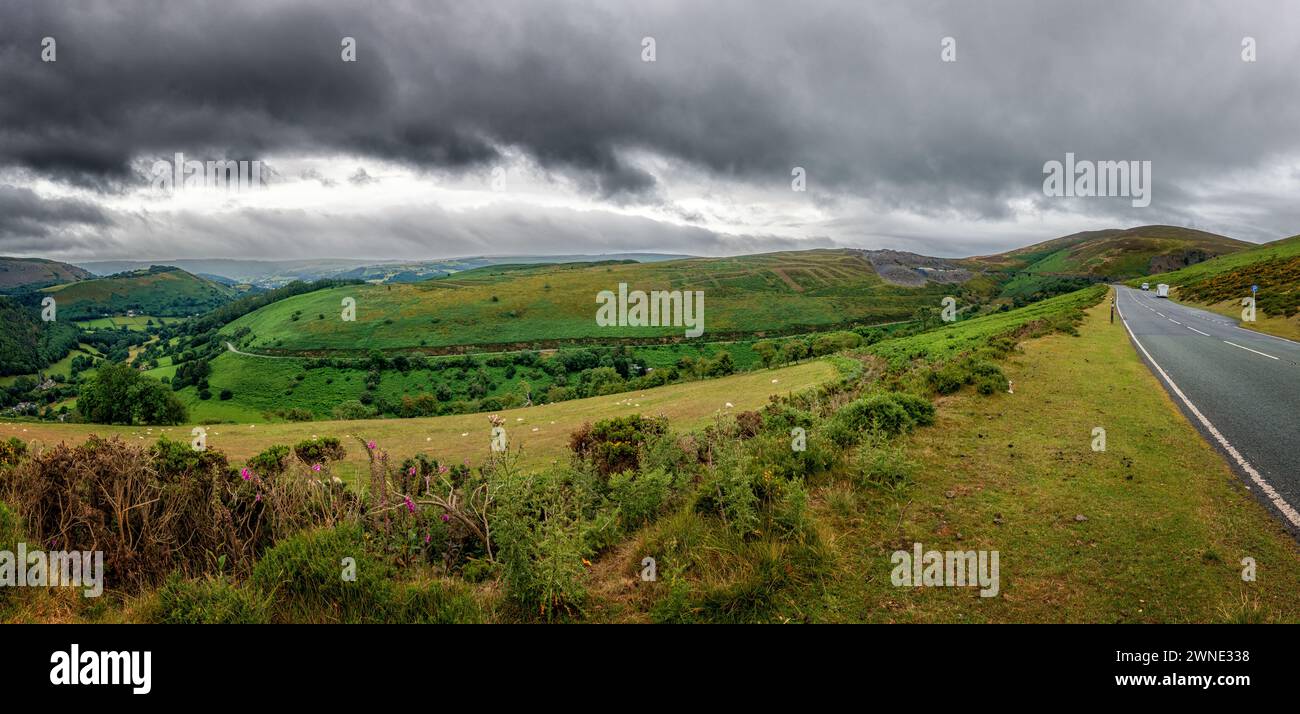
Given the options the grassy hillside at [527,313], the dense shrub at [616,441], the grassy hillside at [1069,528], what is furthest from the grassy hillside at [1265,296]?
the grassy hillside at [527,313]

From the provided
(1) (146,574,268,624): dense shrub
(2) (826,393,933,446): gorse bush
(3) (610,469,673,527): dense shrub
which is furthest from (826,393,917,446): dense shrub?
(1) (146,574,268,624): dense shrub

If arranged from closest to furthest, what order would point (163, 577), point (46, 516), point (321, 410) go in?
point (163, 577) → point (46, 516) → point (321, 410)

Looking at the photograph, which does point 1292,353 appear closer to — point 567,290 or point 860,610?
point 860,610

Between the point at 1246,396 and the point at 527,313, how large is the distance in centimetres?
15723

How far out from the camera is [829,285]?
197 m

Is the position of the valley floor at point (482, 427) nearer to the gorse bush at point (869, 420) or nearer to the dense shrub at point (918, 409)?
the dense shrub at point (918, 409)

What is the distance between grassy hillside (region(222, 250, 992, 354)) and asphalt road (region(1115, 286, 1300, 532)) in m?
120

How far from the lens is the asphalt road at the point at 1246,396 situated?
26.8 ft

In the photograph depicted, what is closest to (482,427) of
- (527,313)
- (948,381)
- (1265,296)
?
(948,381)

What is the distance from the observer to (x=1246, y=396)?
520 inches

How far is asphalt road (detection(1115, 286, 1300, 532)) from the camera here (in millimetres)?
8172

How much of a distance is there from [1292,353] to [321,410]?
406 ft
